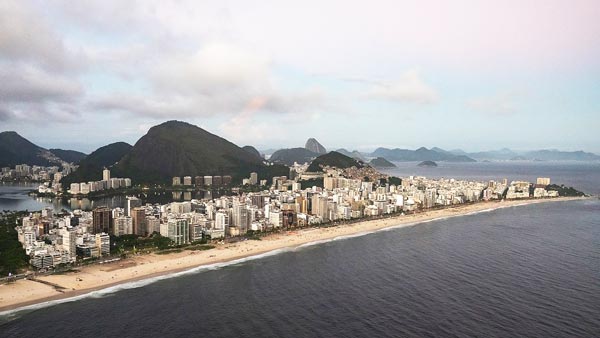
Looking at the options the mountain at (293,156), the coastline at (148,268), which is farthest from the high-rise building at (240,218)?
the mountain at (293,156)

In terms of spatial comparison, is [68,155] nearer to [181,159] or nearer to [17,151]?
[17,151]

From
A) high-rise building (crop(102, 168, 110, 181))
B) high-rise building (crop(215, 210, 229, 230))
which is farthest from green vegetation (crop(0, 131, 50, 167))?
high-rise building (crop(215, 210, 229, 230))


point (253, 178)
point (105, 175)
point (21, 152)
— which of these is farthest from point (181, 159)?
point (21, 152)

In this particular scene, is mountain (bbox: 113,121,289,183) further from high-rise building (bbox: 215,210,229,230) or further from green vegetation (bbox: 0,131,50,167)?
high-rise building (bbox: 215,210,229,230)

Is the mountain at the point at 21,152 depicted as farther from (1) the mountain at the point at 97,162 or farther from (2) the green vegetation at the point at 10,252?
(2) the green vegetation at the point at 10,252

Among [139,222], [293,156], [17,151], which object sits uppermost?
[17,151]

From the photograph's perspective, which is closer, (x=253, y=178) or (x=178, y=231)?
(x=178, y=231)
